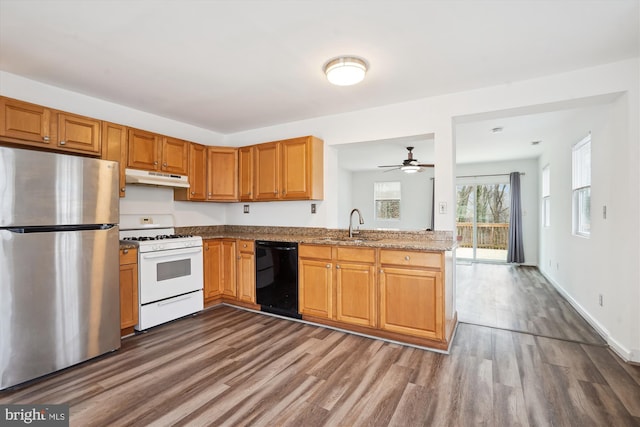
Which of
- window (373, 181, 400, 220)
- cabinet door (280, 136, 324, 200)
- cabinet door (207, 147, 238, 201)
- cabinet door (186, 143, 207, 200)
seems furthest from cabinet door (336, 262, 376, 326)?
window (373, 181, 400, 220)

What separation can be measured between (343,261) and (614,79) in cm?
276

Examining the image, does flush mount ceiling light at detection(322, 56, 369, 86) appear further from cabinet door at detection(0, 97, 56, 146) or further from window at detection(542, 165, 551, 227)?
window at detection(542, 165, 551, 227)

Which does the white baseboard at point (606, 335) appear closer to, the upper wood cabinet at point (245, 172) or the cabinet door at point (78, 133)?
the upper wood cabinet at point (245, 172)

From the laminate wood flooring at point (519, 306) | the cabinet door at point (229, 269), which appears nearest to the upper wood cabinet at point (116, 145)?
the cabinet door at point (229, 269)

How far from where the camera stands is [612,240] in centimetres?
267

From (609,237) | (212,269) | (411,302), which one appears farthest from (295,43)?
(609,237)

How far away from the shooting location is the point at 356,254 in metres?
2.98

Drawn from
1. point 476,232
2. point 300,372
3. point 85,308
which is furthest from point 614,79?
point 476,232

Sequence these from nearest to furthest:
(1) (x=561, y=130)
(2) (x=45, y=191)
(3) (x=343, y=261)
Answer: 1. (2) (x=45, y=191)
2. (3) (x=343, y=261)
3. (1) (x=561, y=130)

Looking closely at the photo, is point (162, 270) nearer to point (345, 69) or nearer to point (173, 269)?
point (173, 269)

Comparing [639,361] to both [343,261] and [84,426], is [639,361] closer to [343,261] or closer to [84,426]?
[343,261]

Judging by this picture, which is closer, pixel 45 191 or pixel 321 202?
pixel 45 191

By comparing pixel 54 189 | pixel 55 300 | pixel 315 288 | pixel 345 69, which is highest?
pixel 345 69

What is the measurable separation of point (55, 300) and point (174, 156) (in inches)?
77.2
